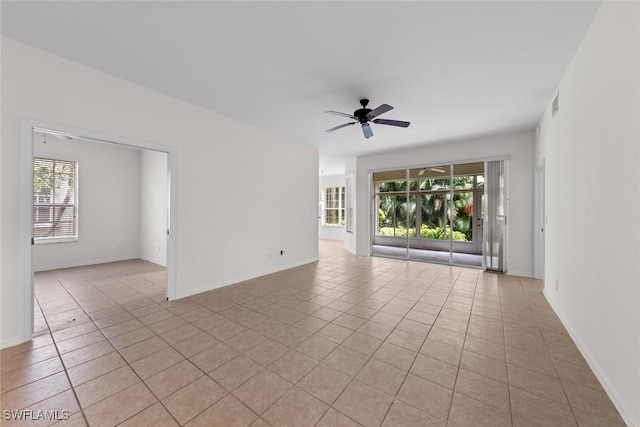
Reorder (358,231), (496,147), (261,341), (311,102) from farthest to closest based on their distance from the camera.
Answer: (358,231), (496,147), (311,102), (261,341)

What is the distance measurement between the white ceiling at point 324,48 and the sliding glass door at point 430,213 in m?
3.53

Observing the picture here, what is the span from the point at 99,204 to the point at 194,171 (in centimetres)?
378

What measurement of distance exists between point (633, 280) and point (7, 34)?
17.2 ft

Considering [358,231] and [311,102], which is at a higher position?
[311,102]

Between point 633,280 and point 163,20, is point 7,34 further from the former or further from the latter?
point 633,280

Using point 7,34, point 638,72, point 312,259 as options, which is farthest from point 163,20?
point 312,259

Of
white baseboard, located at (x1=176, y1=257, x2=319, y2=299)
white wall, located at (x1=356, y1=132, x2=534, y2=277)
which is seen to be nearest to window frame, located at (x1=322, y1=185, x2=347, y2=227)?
white baseboard, located at (x1=176, y1=257, x2=319, y2=299)

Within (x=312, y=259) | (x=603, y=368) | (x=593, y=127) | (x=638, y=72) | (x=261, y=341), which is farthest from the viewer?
(x=312, y=259)

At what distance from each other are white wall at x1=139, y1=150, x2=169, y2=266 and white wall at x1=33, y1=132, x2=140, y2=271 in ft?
0.75

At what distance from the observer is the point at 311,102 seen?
3656 millimetres

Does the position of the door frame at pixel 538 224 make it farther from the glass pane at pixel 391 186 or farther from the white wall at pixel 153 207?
the white wall at pixel 153 207

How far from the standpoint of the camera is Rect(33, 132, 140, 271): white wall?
5221 millimetres

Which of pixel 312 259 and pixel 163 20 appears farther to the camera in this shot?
pixel 312 259

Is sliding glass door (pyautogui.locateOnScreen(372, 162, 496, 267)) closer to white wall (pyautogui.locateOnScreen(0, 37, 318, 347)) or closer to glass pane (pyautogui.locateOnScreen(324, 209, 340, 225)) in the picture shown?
glass pane (pyautogui.locateOnScreen(324, 209, 340, 225))
